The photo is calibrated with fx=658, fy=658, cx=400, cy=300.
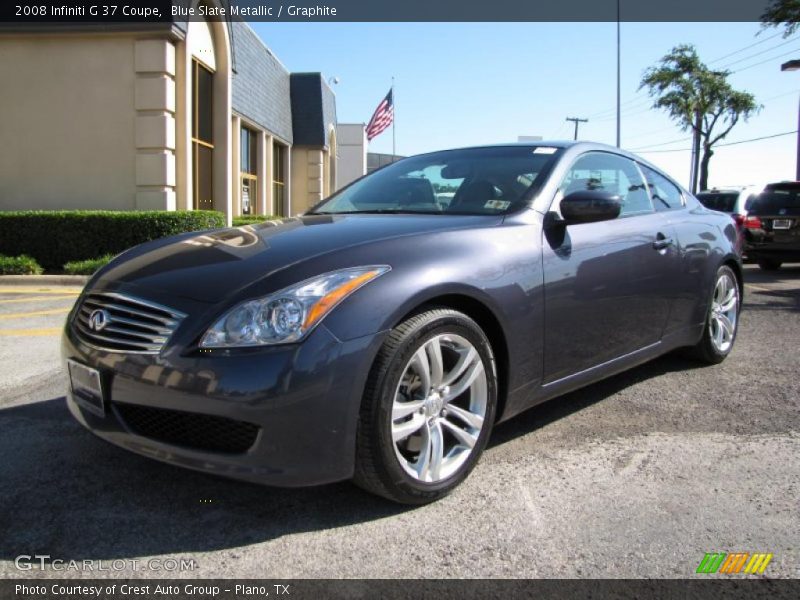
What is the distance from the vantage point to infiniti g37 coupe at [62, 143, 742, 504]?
227 cm

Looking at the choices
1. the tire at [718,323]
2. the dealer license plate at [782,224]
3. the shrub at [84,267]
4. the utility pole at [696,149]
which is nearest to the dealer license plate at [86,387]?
the tire at [718,323]

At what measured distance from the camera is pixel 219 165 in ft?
47.9

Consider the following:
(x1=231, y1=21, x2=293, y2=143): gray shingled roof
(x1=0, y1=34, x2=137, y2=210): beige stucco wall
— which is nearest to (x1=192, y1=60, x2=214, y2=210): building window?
(x1=231, y1=21, x2=293, y2=143): gray shingled roof

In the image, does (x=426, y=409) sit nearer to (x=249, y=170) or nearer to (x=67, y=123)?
(x=67, y=123)

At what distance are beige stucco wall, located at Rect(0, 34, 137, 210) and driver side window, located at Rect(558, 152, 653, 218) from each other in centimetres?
1002

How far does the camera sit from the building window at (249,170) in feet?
62.1

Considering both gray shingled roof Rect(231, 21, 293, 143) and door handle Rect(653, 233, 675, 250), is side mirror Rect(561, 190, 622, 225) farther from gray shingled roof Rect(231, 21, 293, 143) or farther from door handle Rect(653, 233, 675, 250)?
gray shingled roof Rect(231, 21, 293, 143)

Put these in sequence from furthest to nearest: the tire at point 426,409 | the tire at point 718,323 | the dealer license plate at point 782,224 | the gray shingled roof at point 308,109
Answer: the gray shingled roof at point 308,109
the dealer license plate at point 782,224
the tire at point 718,323
the tire at point 426,409

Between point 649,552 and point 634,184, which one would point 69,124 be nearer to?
point 634,184

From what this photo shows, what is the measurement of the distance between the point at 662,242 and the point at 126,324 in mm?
2996

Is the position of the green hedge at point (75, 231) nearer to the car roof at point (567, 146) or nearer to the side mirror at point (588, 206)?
the car roof at point (567, 146)

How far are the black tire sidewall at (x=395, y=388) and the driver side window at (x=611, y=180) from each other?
105 cm

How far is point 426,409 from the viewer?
2.62 metres

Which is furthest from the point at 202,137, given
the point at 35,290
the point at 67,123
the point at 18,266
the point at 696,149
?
the point at 696,149
